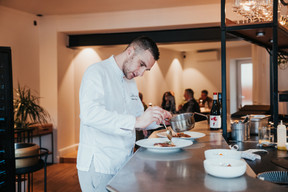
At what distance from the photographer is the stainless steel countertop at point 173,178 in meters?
0.96

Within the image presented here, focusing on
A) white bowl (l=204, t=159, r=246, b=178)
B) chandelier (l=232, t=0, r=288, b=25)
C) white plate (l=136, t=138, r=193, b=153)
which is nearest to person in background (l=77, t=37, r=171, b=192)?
white plate (l=136, t=138, r=193, b=153)

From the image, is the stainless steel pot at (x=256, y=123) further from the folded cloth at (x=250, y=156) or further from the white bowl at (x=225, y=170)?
the white bowl at (x=225, y=170)

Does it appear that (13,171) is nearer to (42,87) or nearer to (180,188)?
(180,188)

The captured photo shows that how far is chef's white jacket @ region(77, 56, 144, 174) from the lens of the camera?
1.46 metres

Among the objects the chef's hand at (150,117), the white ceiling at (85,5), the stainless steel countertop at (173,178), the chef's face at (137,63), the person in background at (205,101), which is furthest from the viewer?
the person in background at (205,101)

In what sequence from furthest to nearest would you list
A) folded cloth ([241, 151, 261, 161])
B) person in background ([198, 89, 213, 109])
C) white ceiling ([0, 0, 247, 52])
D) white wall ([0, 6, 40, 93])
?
person in background ([198, 89, 213, 109])
white wall ([0, 6, 40, 93])
white ceiling ([0, 0, 247, 52])
folded cloth ([241, 151, 261, 161])

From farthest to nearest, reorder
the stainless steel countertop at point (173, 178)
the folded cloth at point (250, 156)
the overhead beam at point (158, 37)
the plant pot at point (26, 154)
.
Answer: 1. the overhead beam at point (158, 37)
2. the plant pot at point (26, 154)
3. the folded cloth at point (250, 156)
4. the stainless steel countertop at point (173, 178)

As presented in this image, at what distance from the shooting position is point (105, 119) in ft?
4.77

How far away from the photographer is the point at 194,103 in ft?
19.2

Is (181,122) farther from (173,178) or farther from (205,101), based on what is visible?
(205,101)

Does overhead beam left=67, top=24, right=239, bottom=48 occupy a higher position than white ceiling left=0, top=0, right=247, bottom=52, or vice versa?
white ceiling left=0, top=0, right=247, bottom=52

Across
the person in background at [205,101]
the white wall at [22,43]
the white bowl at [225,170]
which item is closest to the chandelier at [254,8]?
the white bowl at [225,170]

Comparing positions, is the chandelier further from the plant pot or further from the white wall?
the white wall

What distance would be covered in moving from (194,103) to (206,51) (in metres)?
4.61
